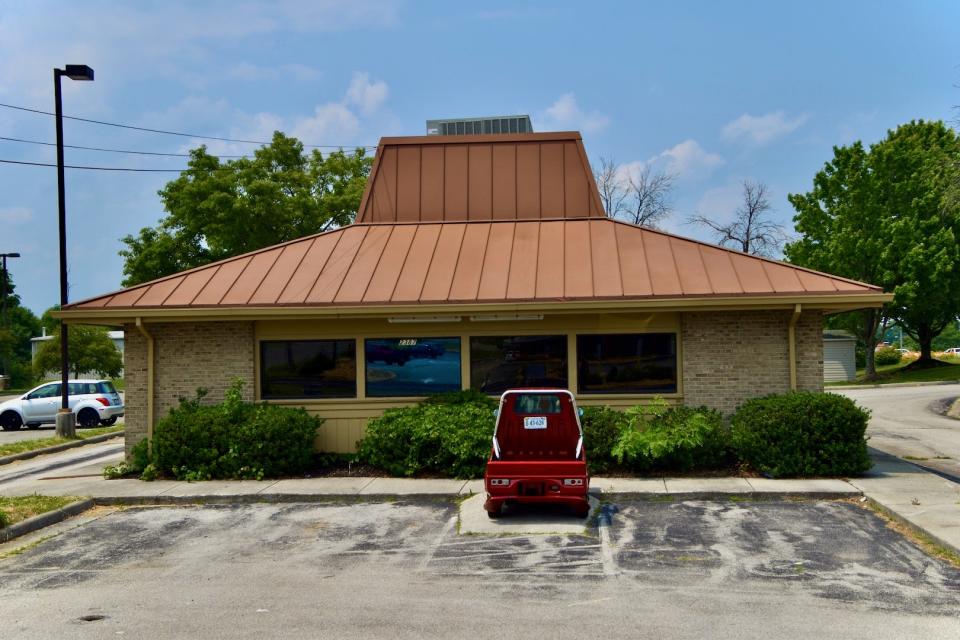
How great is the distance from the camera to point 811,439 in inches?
492

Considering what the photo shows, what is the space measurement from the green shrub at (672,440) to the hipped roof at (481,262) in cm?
175

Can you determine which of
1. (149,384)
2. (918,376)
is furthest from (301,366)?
(918,376)

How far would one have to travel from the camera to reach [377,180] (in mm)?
17781

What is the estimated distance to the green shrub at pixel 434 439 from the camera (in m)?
13.0

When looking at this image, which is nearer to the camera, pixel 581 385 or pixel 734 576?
pixel 734 576

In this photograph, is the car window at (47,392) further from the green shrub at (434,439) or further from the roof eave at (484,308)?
the green shrub at (434,439)

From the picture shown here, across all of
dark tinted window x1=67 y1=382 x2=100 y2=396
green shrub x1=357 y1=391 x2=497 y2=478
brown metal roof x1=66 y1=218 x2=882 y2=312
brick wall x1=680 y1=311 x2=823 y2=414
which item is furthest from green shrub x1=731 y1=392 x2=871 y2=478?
dark tinted window x1=67 y1=382 x2=100 y2=396

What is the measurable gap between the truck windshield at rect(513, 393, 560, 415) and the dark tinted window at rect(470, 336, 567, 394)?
110 inches

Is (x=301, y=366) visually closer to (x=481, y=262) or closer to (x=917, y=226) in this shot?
(x=481, y=262)

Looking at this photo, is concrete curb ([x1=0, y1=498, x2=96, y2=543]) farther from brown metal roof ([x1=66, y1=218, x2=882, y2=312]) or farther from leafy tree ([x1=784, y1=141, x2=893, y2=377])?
leafy tree ([x1=784, y1=141, x2=893, y2=377])

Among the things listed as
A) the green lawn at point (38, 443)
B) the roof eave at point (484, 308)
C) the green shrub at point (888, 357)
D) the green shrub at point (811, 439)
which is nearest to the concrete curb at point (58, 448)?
the green lawn at point (38, 443)

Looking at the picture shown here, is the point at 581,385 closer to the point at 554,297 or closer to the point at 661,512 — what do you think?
the point at 554,297

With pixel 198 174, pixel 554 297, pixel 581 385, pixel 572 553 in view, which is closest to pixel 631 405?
pixel 581 385

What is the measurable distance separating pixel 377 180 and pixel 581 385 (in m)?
6.65
